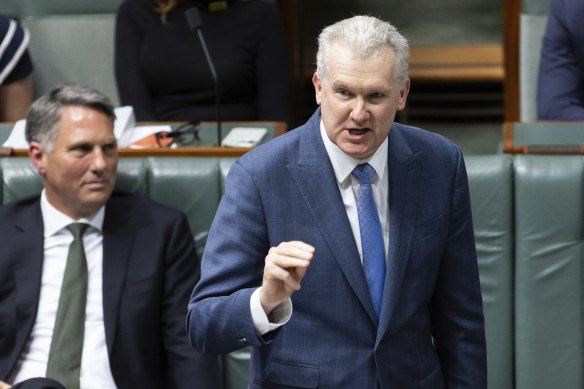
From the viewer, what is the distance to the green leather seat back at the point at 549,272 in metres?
2.02

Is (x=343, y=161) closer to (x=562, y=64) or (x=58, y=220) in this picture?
(x=58, y=220)

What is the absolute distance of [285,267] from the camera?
122 cm

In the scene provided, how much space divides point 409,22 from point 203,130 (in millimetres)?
2815

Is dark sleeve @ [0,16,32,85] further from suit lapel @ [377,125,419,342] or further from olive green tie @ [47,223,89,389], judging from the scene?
suit lapel @ [377,125,419,342]

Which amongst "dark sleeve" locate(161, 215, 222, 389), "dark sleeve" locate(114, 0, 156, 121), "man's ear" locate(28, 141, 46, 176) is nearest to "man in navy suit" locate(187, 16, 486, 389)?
"dark sleeve" locate(161, 215, 222, 389)

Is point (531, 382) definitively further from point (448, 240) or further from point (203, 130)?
point (203, 130)

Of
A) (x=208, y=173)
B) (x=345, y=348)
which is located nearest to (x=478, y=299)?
(x=345, y=348)

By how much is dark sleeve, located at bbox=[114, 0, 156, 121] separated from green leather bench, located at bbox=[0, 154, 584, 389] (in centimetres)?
119

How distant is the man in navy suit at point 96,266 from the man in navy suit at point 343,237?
55 centimetres

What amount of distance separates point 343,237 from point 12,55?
1811 millimetres

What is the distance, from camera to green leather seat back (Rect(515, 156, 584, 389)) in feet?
6.63

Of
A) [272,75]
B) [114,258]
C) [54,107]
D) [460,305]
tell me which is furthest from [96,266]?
[272,75]

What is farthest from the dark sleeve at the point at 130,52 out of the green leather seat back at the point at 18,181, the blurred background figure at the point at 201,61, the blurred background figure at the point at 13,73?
the green leather seat back at the point at 18,181

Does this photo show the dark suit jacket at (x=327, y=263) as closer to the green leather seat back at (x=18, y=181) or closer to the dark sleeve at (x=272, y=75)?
the green leather seat back at (x=18, y=181)
